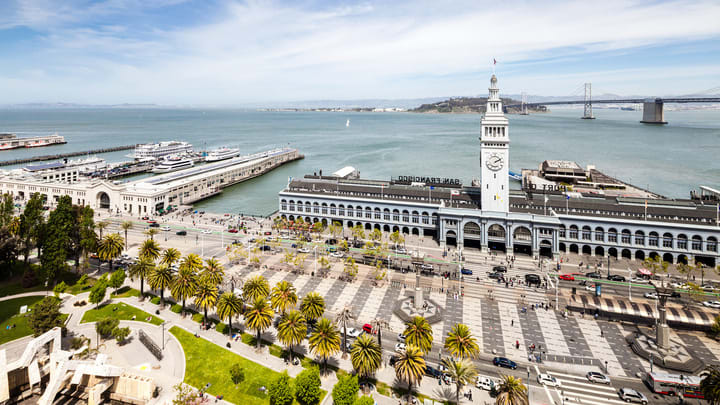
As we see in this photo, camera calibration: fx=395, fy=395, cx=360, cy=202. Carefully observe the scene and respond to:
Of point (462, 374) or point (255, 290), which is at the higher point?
point (255, 290)

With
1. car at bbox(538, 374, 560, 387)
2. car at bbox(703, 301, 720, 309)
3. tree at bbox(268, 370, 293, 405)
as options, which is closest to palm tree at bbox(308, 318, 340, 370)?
tree at bbox(268, 370, 293, 405)

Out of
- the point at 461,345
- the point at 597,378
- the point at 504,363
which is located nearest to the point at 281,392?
the point at 461,345

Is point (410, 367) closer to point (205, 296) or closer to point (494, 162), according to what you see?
point (205, 296)

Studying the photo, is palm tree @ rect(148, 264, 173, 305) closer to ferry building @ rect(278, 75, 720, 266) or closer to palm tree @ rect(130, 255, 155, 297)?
palm tree @ rect(130, 255, 155, 297)

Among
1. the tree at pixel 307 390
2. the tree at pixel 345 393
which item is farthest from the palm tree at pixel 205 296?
the tree at pixel 345 393

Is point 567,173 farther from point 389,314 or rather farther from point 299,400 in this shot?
point 299,400
